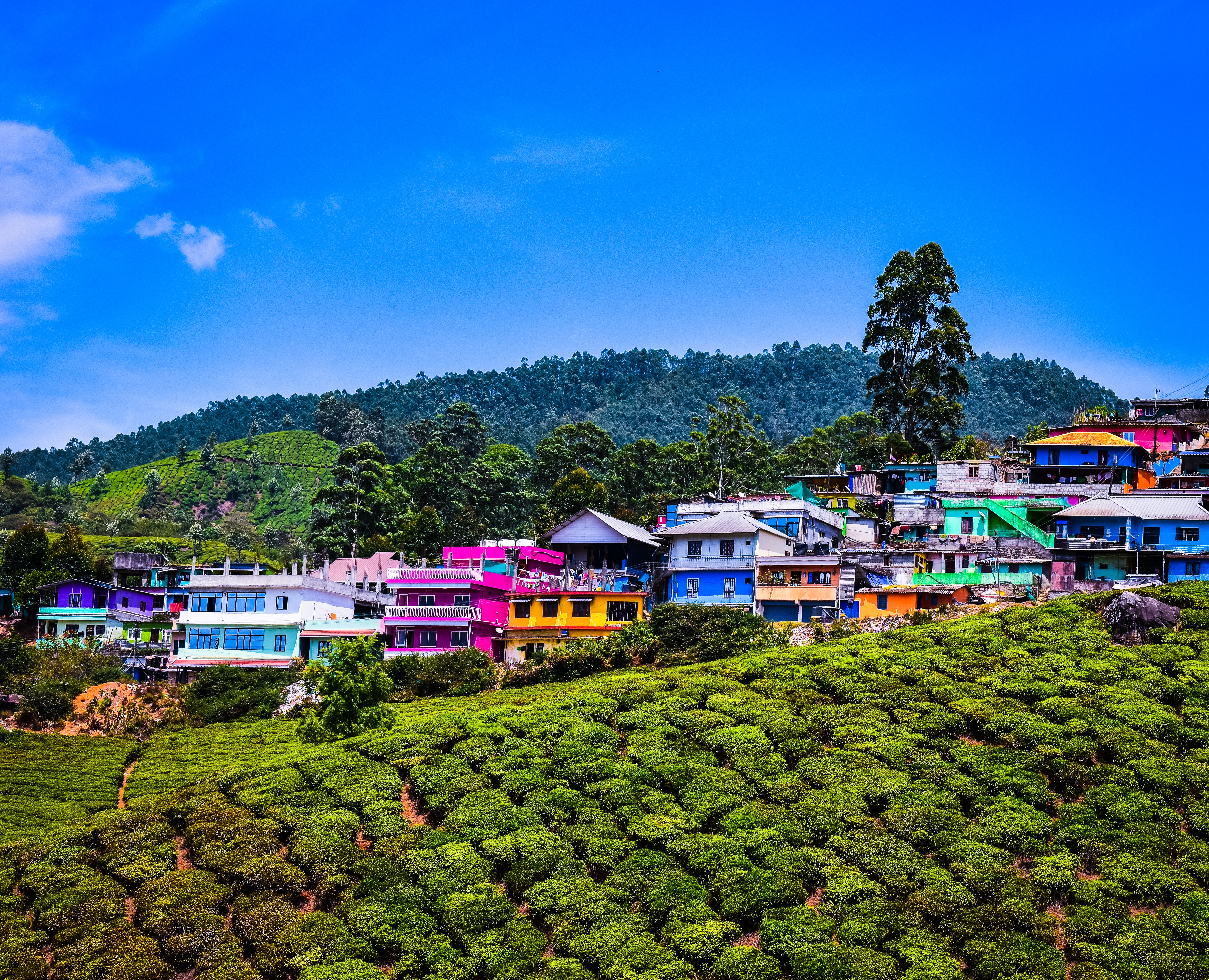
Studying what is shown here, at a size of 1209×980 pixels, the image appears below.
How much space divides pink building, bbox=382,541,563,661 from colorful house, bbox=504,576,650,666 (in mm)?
1326

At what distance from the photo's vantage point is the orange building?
57.1m

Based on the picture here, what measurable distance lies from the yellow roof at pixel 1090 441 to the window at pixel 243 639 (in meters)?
48.0

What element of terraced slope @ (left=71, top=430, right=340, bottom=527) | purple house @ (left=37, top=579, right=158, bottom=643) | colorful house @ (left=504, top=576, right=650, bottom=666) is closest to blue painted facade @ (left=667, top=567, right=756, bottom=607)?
colorful house @ (left=504, top=576, right=650, bottom=666)

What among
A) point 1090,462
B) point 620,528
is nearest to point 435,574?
point 620,528

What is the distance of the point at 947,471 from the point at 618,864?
1837 inches

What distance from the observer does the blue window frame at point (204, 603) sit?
213 feet

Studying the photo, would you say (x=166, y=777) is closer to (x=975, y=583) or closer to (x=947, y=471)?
(x=975, y=583)

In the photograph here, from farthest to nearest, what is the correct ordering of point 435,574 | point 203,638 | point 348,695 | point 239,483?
point 239,483 < point 435,574 < point 203,638 < point 348,695

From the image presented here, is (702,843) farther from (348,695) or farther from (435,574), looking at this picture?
(435,574)

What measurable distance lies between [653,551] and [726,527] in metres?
8.43

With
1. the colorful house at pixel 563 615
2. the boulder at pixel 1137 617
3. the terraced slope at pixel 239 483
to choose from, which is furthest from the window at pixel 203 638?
the terraced slope at pixel 239 483

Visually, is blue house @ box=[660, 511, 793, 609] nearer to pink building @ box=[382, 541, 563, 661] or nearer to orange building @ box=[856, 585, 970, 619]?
orange building @ box=[856, 585, 970, 619]

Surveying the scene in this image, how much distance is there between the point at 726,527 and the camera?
61.2 metres

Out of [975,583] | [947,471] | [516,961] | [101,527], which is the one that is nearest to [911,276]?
[947,471]
